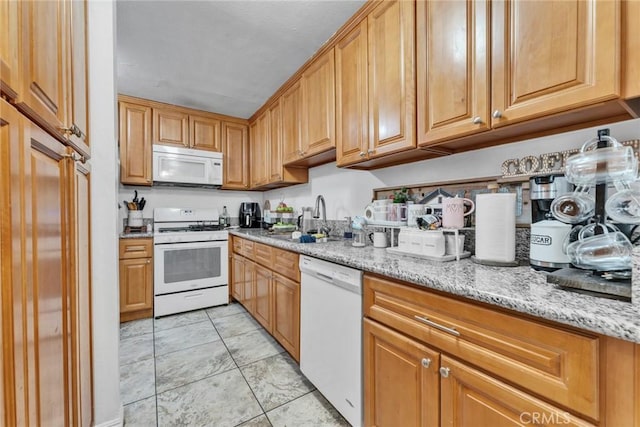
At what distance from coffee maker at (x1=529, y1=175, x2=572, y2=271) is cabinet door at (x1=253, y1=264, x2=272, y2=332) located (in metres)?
1.75

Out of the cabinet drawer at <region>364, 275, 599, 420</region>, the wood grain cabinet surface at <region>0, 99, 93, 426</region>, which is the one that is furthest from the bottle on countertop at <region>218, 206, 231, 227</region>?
the cabinet drawer at <region>364, 275, 599, 420</region>

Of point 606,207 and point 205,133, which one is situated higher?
point 205,133

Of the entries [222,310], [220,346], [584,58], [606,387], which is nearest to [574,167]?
[584,58]

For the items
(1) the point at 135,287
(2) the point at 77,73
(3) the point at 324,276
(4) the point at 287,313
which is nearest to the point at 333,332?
(3) the point at 324,276

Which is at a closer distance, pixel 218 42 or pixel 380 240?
pixel 380 240

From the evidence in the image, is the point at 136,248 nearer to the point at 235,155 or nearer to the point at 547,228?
the point at 235,155

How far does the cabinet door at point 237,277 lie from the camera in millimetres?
2870

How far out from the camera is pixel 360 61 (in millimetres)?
1705

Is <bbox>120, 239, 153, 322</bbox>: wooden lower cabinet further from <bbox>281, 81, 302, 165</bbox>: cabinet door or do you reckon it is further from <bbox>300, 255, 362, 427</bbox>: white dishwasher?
<bbox>300, 255, 362, 427</bbox>: white dishwasher

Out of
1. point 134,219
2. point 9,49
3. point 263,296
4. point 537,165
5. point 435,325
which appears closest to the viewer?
point 9,49

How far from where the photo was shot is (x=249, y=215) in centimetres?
365

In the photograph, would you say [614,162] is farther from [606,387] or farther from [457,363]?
[457,363]

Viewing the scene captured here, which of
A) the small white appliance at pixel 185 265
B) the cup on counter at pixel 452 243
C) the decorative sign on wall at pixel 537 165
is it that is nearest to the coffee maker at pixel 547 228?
the decorative sign on wall at pixel 537 165

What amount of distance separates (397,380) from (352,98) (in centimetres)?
163
